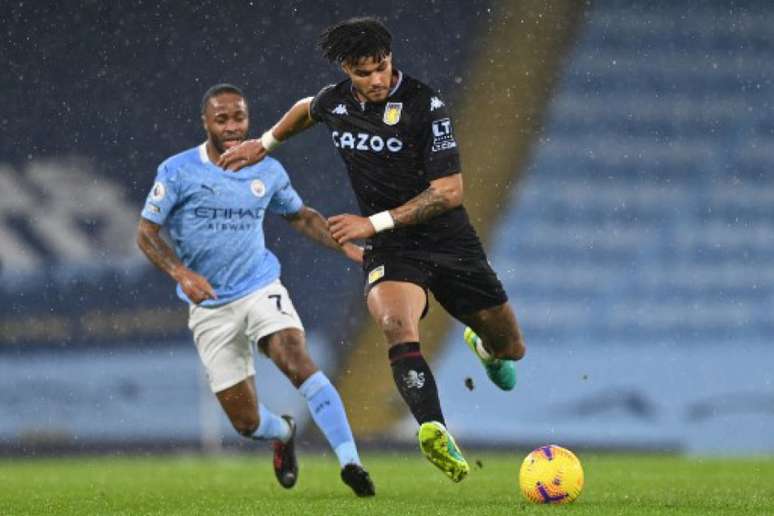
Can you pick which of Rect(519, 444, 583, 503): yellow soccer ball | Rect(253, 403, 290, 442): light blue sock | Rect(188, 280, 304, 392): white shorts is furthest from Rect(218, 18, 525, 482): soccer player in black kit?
Rect(253, 403, 290, 442): light blue sock

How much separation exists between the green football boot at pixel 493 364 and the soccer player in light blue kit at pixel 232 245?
93 centimetres

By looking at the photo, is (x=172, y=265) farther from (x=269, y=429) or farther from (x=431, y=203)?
(x=431, y=203)

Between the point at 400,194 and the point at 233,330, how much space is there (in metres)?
1.76

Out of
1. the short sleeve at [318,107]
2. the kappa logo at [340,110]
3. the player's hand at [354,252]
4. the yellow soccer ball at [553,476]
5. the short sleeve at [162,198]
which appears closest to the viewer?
the yellow soccer ball at [553,476]

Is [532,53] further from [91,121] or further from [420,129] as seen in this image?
[420,129]

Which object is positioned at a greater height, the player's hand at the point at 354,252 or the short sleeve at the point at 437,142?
the short sleeve at the point at 437,142

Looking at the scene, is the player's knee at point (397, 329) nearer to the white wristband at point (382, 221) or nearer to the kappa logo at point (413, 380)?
the kappa logo at point (413, 380)

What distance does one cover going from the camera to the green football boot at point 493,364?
26.7ft

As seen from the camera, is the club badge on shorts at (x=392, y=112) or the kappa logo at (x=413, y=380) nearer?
the kappa logo at (x=413, y=380)

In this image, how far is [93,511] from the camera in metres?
6.79

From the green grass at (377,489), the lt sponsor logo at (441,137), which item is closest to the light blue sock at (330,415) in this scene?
the green grass at (377,489)

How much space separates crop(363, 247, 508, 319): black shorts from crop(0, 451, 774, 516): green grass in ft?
3.16

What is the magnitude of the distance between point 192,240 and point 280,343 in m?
0.86

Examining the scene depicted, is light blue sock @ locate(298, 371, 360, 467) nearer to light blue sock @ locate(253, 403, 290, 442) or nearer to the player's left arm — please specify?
light blue sock @ locate(253, 403, 290, 442)
